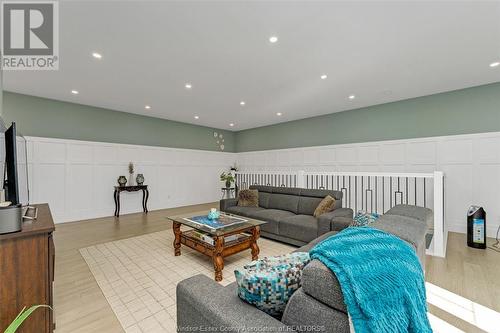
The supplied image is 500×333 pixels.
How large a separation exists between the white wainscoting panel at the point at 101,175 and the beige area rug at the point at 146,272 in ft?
8.09

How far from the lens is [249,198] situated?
4.59 meters

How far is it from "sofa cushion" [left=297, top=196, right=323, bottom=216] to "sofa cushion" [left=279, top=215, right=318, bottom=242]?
0.86 ft

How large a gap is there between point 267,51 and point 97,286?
3518 millimetres

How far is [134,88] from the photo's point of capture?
14.1 ft

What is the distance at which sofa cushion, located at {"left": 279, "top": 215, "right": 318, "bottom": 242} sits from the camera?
10.3ft

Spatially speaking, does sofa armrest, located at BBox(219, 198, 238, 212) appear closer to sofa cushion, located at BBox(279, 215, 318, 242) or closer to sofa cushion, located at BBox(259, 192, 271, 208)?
sofa cushion, located at BBox(259, 192, 271, 208)

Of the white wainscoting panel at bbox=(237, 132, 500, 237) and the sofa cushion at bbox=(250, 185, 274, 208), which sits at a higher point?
the white wainscoting panel at bbox=(237, 132, 500, 237)

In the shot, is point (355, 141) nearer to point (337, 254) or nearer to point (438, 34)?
point (438, 34)

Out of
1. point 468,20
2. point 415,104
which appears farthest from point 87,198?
point 415,104

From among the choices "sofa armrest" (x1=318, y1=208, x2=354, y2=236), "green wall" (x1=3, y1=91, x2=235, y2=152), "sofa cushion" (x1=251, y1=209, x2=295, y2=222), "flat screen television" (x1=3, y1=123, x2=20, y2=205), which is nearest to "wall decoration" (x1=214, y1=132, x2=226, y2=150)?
"green wall" (x1=3, y1=91, x2=235, y2=152)

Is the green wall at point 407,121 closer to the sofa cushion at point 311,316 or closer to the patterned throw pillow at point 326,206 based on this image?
the patterned throw pillow at point 326,206

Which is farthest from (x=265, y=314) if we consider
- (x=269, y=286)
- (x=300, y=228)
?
(x=300, y=228)

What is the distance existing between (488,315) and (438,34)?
9.72ft

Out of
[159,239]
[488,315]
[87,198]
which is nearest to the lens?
[488,315]
